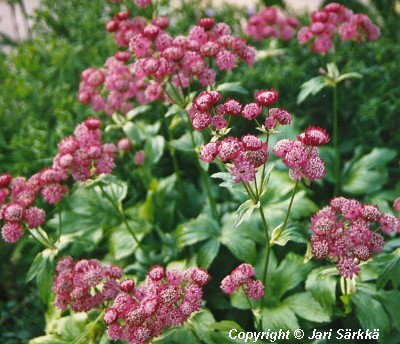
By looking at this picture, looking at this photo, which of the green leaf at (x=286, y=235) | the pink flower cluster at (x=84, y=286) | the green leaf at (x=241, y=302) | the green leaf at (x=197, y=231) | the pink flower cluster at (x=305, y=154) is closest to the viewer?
the pink flower cluster at (x=305, y=154)

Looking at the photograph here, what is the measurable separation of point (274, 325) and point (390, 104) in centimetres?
220

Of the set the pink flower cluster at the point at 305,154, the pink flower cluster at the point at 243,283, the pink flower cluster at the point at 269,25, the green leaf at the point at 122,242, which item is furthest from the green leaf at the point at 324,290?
the pink flower cluster at the point at 269,25

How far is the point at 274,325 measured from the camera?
2.55m

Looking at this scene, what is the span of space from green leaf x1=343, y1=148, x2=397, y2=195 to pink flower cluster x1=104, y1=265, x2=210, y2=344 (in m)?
1.63

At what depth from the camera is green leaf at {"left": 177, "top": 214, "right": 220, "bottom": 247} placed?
2836 mm

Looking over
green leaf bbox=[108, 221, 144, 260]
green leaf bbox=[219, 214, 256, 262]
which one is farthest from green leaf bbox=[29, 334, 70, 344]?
green leaf bbox=[219, 214, 256, 262]

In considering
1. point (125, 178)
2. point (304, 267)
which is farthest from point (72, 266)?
point (125, 178)

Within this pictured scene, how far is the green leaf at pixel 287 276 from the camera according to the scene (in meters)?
2.73

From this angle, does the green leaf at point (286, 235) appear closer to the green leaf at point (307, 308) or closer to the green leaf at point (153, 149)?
the green leaf at point (307, 308)

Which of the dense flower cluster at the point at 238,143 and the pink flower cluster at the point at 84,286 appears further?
the pink flower cluster at the point at 84,286

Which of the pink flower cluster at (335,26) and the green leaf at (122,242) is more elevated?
the pink flower cluster at (335,26)

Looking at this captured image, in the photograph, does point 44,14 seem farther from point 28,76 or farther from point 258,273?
point 258,273

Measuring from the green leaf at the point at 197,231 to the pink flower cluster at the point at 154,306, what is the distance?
2.22 feet

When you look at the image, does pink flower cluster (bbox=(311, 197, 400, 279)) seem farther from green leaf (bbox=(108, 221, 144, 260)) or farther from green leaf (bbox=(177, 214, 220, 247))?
green leaf (bbox=(108, 221, 144, 260))
